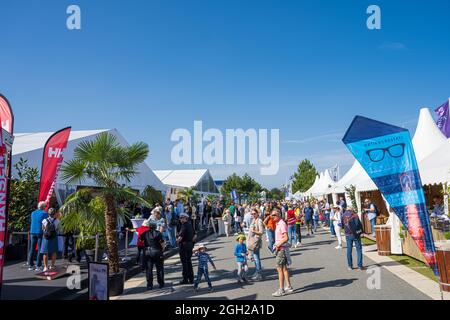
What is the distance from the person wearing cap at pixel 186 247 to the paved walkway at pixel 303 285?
36 cm

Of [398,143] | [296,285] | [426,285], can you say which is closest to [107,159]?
[296,285]

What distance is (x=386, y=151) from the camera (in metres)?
7.36

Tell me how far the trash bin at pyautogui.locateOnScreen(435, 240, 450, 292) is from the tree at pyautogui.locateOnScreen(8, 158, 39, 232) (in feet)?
40.6

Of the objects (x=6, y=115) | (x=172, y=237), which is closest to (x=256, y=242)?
(x=6, y=115)

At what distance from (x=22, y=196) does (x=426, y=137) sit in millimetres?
16704

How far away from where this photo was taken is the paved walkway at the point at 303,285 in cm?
710

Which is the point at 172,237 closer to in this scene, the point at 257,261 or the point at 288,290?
the point at 257,261

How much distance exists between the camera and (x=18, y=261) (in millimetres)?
11773

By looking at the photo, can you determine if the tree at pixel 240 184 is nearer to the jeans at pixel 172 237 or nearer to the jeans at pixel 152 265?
the jeans at pixel 172 237

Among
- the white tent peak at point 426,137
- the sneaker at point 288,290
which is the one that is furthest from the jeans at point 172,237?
the white tent peak at point 426,137
